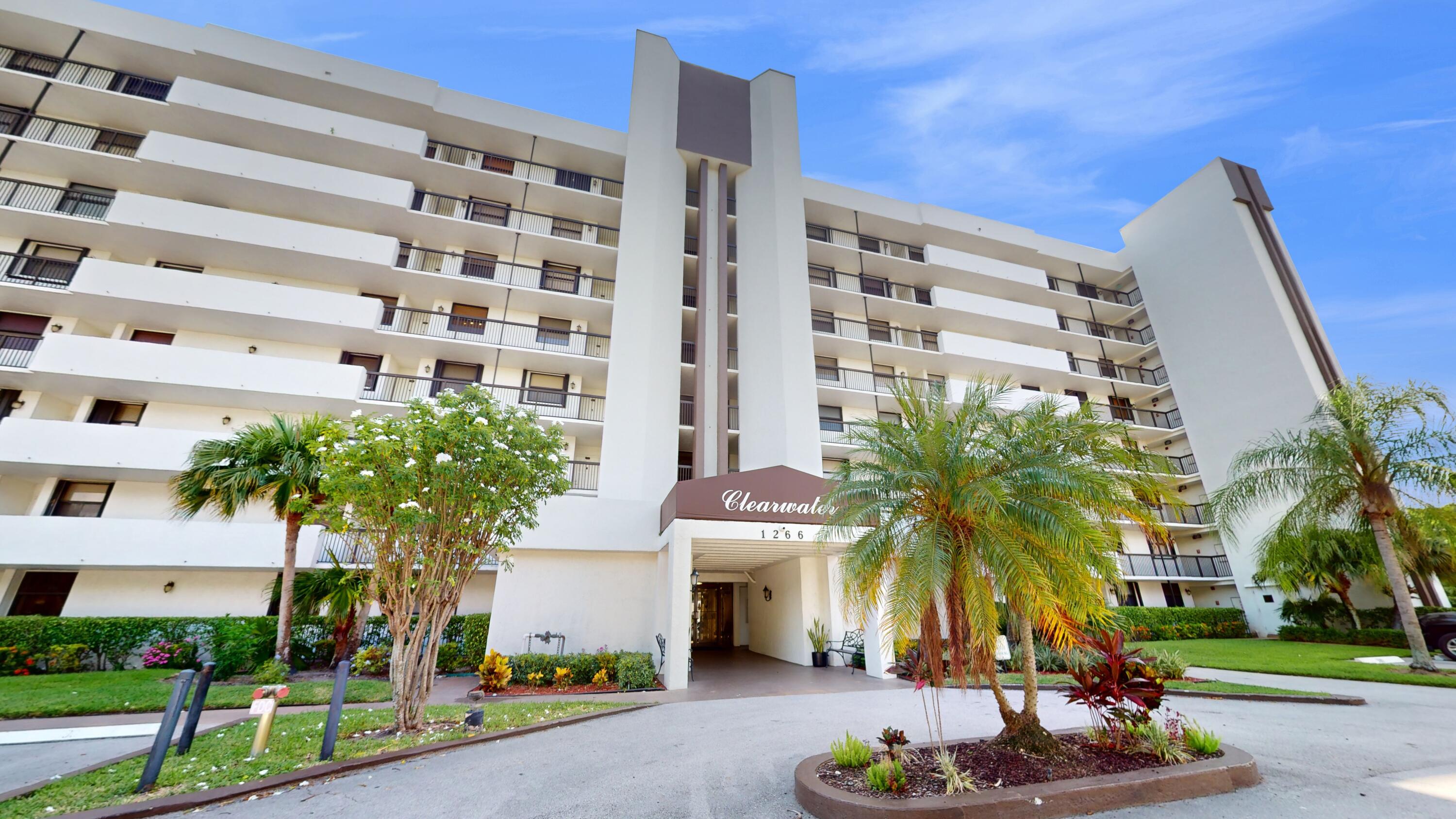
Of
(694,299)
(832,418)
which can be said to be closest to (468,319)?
(694,299)

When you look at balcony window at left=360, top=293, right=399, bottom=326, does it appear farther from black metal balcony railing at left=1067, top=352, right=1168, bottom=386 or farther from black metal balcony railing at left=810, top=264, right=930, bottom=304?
black metal balcony railing at left=1067, top=352, right=1168, bottom=386

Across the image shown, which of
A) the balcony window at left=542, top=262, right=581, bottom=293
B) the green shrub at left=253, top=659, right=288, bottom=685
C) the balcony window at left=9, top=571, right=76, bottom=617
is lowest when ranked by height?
the green shrub at left=253, top=659, right=288, bottom=685

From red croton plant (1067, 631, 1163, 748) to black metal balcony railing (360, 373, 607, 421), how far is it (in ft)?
49.6

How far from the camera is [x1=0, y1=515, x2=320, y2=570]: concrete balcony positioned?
14555 mm

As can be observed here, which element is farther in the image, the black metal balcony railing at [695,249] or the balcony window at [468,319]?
the black metal balcony railing at [695,249]

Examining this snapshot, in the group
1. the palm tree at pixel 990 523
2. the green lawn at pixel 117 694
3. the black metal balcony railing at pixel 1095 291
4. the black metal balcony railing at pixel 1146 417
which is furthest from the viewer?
the black metal balcony railing at pixel 1095 291

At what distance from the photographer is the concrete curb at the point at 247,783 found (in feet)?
15.5

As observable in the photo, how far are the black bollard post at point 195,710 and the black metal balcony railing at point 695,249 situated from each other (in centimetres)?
1900

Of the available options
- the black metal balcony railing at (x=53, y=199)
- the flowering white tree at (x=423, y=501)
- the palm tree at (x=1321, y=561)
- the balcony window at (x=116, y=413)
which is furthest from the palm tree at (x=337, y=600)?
the palm tree at (x=1321, y=561)

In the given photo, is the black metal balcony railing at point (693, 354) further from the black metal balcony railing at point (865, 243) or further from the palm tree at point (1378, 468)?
the palm tree at point (1378, 468)

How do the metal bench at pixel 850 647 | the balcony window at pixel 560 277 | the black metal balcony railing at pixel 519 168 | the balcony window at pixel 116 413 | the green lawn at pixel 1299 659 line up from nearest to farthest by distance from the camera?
the green lawn at pixel 1299 659 → the metal bench at pixel 850 647 → the balcony window at pixel 116 413 → the balcony window at pixel 560 277 → the black metal balcony railing at pixel 519 168

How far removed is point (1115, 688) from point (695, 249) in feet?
66.7

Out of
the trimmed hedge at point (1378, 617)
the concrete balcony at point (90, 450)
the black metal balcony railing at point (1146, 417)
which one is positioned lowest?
the trimmed hedge at point (1378, 617)

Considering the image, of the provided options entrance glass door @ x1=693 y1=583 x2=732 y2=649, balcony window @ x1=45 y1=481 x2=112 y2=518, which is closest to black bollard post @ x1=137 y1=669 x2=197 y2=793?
entrance glass door @ x1=693 y1=583 x2=732 y2=649
